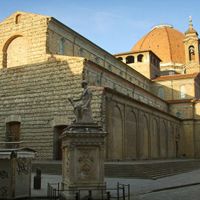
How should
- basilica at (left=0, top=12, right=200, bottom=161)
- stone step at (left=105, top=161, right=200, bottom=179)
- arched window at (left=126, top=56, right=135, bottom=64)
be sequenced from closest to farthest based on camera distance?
stone step at (left=105, top=161, right=200, bottom=179), basilica at (left=0, top=12, right=200, bottom=161), arched window at (left=126, top=56, right=135, bottom=64)

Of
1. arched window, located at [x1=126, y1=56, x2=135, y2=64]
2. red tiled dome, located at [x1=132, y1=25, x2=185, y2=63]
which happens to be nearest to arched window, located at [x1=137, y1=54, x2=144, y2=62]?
arched window, located at [x1=126, y1=56, x2=135, y2=64]

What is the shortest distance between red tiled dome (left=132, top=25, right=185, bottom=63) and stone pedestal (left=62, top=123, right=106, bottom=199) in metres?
57.5

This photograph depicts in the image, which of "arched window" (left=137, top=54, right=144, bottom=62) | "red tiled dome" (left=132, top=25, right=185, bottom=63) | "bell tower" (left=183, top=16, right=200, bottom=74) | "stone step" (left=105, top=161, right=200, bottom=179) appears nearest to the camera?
"stone step" (left=105, top=161, right=200, bottom=179)

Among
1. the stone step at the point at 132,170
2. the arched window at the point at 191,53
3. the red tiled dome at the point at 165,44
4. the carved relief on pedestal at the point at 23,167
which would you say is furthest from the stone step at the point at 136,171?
the red tiled dome at the point at 165,44

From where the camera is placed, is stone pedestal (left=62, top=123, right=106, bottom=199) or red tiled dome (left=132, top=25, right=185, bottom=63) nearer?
stone pedestal (left=62, top=123, right=106, bottom=199)

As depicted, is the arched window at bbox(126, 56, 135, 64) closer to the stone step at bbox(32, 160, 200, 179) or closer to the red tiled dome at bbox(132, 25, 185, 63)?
the red tiled dome at bbox(132, 25, 185, 63)

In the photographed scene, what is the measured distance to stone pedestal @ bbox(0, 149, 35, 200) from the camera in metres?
12.2

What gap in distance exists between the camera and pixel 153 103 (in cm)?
4912

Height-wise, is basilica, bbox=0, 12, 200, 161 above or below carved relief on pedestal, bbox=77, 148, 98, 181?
above

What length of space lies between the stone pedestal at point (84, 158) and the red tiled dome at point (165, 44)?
57.5 metres

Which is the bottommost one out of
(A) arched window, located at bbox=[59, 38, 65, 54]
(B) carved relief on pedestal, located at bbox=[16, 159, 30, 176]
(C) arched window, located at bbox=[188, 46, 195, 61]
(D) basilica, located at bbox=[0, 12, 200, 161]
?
(B) carved relief on pedestal, located at bbox=[16, 159, 30, 176]

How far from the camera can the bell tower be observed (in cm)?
6369

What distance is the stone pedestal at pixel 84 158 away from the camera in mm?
11781

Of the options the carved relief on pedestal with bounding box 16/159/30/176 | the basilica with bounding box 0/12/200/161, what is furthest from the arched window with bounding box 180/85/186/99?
the carved relief on pedestal with bounding box 16/159/30/176
